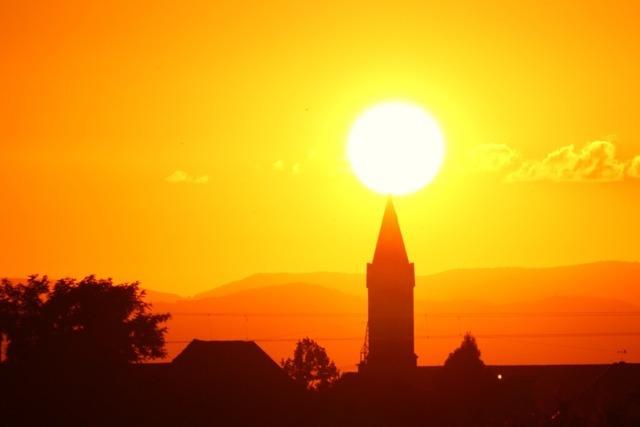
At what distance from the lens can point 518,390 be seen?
11181 centimetres

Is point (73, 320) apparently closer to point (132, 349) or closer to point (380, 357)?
point (132, 349)

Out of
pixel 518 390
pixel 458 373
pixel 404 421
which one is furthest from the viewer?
pixel 518 390

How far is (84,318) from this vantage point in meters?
84.9

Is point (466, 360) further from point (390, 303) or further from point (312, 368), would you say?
point (312, 368)

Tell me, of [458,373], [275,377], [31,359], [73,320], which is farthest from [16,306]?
[458,373]

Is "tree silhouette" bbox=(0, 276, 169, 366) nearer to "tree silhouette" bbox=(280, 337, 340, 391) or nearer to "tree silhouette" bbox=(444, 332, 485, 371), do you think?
"tree silhouette" bbox=(444, 332, 485, 371)

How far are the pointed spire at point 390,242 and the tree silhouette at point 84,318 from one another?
3026 centimetres

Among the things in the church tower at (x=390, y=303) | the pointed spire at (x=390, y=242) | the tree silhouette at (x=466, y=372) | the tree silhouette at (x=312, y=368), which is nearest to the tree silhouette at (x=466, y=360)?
the tree silhouette at (x=466, y=372)

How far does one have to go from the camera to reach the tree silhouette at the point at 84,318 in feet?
269

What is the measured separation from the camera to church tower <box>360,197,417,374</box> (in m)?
112

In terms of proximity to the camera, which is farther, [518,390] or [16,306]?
[518,390]

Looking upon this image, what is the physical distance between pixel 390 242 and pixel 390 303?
603 centimetres

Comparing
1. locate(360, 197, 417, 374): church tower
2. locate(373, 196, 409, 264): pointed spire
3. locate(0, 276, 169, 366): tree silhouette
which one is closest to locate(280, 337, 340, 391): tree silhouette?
locate(360, 197, 417, 374): church tower

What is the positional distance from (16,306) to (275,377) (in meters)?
23.2
